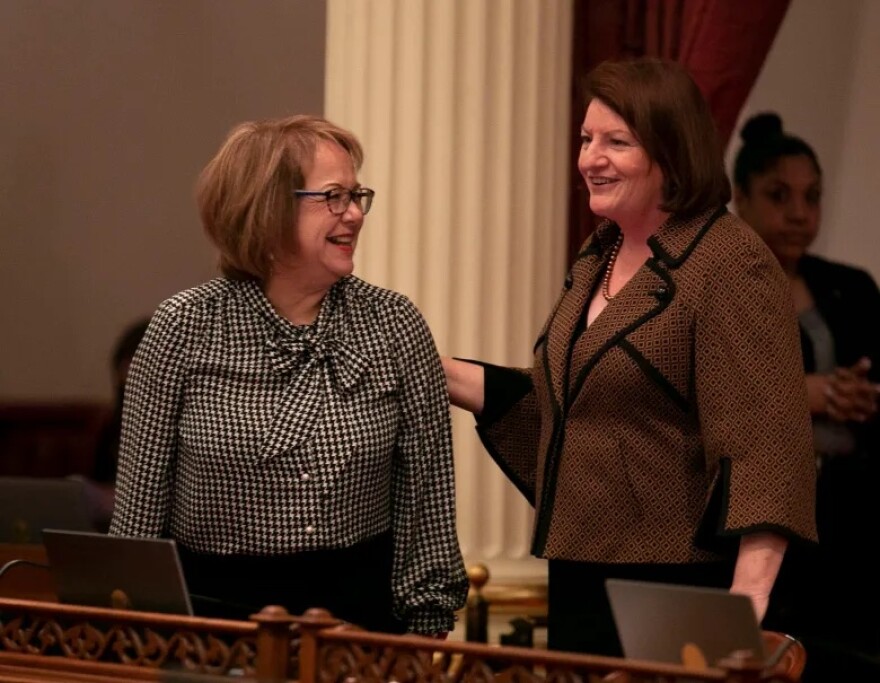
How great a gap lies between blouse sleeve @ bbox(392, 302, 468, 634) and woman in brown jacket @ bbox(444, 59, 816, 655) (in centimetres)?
14

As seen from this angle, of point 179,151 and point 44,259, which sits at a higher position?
point 179,151

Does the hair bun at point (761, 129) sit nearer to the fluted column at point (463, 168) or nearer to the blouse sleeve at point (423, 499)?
the fluted column at point (463, 168)

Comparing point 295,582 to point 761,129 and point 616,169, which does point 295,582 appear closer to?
point 616,169

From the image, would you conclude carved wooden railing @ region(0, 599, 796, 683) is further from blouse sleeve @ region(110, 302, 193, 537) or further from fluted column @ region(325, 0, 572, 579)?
fluted column @ region(325, 0, 572, 579)

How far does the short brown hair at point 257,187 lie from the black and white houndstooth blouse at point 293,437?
0.23ft

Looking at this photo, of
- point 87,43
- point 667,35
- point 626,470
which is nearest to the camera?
point 626,470

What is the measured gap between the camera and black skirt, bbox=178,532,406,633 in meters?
2.44

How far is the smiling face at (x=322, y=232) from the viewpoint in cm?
249

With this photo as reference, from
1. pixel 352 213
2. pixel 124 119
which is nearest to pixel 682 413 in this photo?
pixel 352 213

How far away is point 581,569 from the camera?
2.44 meters

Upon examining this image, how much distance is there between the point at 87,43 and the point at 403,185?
2.64m

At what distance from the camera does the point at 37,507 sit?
118 inches

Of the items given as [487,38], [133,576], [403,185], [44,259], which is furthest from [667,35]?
[44,259]

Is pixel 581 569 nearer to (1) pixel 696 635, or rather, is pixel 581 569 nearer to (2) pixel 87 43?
(1) pixel 696 635
